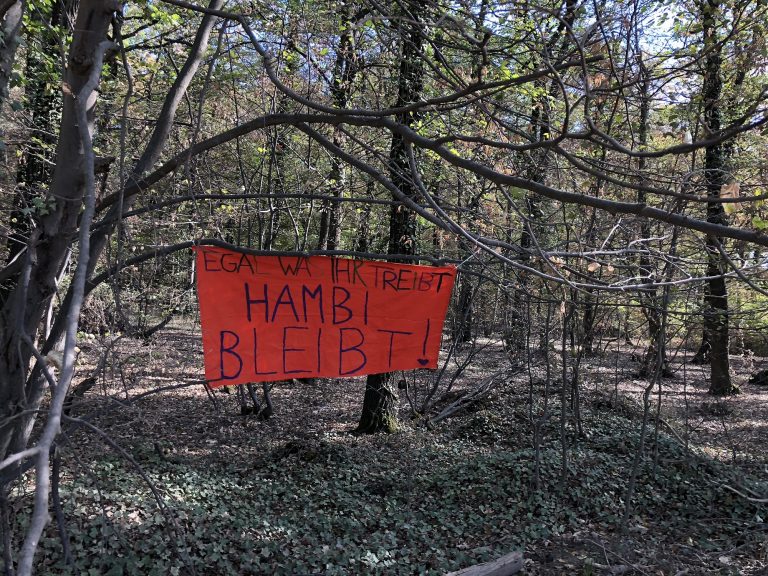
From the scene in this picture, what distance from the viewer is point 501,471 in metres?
5.61

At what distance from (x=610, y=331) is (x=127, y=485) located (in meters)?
6.57

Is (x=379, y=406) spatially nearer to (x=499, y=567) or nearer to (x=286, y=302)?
(x=499, y=567)

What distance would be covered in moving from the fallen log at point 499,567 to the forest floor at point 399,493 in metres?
0.22

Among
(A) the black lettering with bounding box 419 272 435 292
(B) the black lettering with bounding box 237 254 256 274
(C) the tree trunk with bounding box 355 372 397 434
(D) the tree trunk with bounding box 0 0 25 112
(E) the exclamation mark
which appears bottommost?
(C) the tree trunk with bounding box 355 372 397 434

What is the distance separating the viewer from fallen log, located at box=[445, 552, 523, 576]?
12.0 ft

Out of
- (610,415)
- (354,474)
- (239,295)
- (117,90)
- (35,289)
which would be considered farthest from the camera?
(610,415)

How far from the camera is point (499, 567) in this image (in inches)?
148

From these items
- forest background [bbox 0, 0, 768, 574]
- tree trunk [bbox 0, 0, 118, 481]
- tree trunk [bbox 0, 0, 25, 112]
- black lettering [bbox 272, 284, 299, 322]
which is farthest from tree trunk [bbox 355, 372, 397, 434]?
tree trunk [bbox 0, 0, 25, 112]

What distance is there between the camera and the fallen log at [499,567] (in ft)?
12.0

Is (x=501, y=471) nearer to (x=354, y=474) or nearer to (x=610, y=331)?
(x=354, y=474)

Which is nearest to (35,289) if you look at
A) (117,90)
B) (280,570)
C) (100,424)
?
(280,570)

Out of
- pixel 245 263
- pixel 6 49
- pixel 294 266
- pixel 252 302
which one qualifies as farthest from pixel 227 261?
pixel 6 49

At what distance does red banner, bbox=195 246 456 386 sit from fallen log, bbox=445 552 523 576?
4.83 ft

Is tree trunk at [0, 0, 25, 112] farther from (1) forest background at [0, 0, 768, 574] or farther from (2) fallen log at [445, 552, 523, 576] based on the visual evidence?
(2) fallen log at [445, 552, 523, 576]
